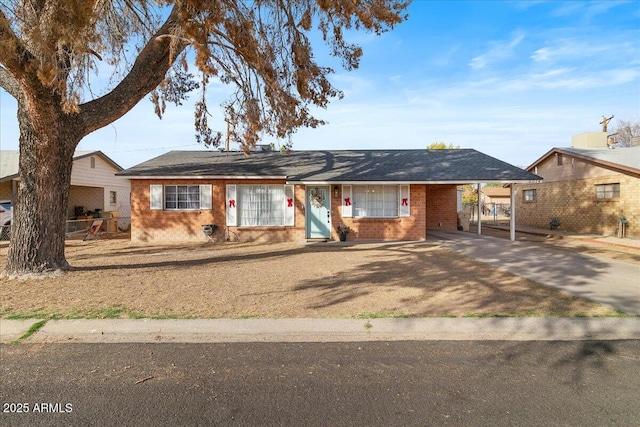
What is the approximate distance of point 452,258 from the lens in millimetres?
11156

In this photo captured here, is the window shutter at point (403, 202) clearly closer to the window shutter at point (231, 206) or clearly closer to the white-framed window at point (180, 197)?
the window shutter at point (231, 206)

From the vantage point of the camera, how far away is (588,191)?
19125 mm

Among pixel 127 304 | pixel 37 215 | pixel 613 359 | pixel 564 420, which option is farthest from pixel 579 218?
pixel 37 215

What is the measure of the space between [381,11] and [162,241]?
482 inches

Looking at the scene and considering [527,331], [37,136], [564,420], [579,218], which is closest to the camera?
[564,420]

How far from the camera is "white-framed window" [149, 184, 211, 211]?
15898 mm

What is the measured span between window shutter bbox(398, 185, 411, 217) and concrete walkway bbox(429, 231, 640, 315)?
1.82m

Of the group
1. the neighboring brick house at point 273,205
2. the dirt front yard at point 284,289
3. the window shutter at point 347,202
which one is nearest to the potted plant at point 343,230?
the neighboring brick house at point 273,205

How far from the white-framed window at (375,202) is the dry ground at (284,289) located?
4.34m

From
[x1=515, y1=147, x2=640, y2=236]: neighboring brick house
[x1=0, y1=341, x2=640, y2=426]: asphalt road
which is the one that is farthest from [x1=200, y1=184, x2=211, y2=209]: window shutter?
[x1=515, y1=147, x2=640, y2=236]: neighboring brick house

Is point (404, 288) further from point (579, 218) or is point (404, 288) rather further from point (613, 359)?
point (579, 218)

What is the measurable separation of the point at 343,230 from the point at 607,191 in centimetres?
1325

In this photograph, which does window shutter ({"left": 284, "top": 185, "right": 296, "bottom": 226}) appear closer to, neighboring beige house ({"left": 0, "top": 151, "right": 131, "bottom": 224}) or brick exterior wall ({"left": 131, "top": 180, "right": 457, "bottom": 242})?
brick exterior wall ({"left": 131, "top": 180, "right": 457, "bottom": 242})

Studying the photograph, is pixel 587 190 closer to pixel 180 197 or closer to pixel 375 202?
pixel 375 202
